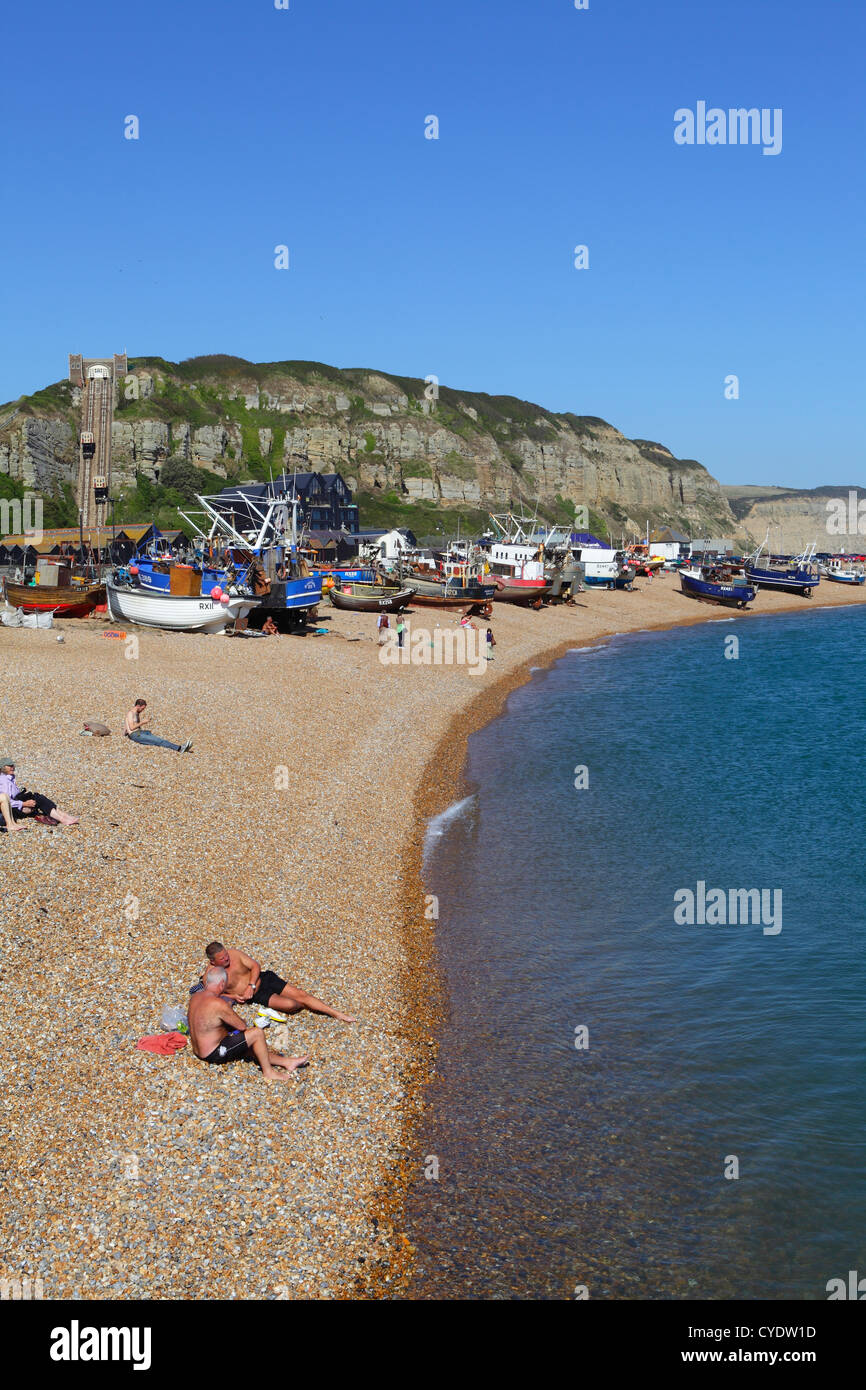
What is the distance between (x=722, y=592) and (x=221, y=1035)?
294 ft

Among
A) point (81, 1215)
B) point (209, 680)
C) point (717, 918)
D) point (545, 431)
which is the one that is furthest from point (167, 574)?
point (545, 431)

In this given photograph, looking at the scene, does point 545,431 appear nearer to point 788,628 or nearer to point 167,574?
point 788,628

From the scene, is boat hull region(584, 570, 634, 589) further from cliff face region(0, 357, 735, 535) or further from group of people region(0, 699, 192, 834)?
group of people region(0, 699, 192, 834)

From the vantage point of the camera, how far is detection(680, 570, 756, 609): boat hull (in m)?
95.3

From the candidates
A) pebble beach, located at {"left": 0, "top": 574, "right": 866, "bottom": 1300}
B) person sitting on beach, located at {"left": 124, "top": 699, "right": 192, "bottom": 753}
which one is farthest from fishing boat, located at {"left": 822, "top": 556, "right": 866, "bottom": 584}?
person sitting on beach, located at {"left": 124, "top": 699, "right": 192, "bottom": 753}

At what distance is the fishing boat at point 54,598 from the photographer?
45531 mm

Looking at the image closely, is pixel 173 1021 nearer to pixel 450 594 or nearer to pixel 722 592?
pixel 450 594

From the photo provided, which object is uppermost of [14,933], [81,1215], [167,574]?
→ [167,574]

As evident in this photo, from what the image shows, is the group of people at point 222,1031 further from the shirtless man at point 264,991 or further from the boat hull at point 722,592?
the boat hull at point 722,592

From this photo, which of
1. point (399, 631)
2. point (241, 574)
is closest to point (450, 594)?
point (399, 631)

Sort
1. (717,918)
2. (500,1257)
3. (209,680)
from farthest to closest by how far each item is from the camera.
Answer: (209,680), (717,918), (500,1257)
